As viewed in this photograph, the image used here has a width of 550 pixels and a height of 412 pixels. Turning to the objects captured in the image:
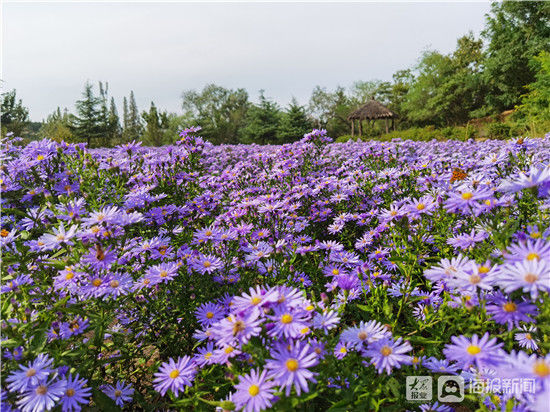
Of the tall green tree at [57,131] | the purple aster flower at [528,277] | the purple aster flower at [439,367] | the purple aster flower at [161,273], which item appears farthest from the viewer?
the tall green tree at [57,131]

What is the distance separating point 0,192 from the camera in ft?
7.68

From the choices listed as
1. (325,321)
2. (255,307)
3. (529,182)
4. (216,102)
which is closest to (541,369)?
(325,321)

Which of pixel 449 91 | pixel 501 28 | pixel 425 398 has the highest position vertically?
pixel 501 28

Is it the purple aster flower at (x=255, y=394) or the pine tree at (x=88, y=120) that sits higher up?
the pine tree at (x=88, y=120)

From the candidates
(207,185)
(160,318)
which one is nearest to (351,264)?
(160,318)

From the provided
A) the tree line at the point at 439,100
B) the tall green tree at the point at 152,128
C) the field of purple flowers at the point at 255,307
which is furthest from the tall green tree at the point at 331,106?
the field of purple flowers at the point at 255,307

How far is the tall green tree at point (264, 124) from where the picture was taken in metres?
27.0

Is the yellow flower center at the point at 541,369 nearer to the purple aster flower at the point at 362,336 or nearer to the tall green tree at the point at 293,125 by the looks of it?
the purple aster flower at the point at 362,336

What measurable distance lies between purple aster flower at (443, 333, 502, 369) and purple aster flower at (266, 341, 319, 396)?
53 cm

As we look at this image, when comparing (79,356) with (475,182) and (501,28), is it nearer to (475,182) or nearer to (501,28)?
(475,182)

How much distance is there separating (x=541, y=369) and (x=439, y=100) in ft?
116

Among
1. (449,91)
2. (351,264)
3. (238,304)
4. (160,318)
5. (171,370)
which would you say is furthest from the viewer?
(449,91)

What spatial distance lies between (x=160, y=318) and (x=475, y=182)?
2056 mm

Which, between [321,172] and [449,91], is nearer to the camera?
[321,172]
